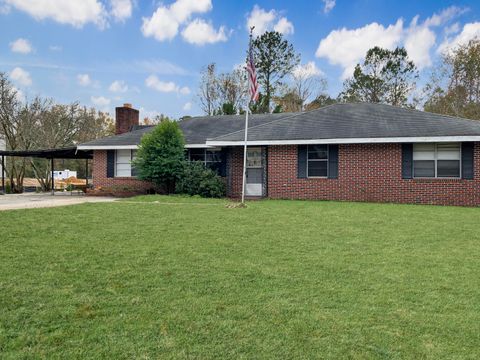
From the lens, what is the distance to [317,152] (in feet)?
52.7

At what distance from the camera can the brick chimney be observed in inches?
968

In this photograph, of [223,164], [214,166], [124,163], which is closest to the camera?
[223,164]

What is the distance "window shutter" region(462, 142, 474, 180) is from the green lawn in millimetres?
7024

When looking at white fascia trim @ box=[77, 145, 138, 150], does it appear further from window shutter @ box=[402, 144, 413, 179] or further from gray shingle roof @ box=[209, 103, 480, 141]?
window shutter @ box=[402, 144, 413, 179]

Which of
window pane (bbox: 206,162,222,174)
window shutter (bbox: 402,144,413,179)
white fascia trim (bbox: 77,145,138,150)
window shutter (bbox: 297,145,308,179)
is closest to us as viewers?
window shutter (bbox: 402,144,413,179)

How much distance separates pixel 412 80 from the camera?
37656mm

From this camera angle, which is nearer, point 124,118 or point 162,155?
point 162,155

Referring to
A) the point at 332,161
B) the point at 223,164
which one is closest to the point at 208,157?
the point at 223,164

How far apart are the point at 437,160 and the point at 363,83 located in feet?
83.4

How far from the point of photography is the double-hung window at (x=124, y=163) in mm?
19688

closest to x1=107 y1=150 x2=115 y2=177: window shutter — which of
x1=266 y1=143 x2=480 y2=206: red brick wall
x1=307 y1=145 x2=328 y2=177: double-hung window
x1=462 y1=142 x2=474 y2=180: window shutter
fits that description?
x1=266 y1=143 x2=480 y2=206: red brick wall

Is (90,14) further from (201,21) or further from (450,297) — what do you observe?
(450,297)

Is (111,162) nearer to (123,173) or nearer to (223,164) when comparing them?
(123,173)

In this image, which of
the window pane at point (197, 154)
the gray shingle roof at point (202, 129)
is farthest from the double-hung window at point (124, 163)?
the window pane at point (197, 154)
